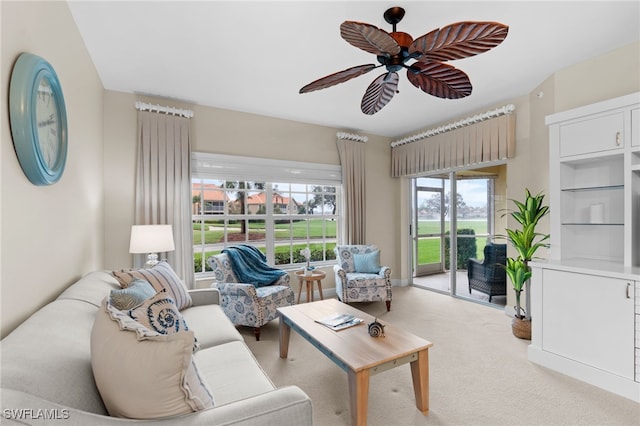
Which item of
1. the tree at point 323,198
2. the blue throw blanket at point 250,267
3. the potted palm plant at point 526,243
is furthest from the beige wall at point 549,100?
the blue throw blanket at point 250,267

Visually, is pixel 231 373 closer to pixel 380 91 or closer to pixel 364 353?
pixel 364 353

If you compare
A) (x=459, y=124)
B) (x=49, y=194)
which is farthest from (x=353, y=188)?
(x=49, y=194)

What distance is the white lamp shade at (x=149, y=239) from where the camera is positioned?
2.88 meters

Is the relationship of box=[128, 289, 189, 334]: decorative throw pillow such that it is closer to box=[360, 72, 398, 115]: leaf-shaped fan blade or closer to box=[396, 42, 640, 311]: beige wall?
box=[360, 72, 398, 115]: leaf-shaped fan blade

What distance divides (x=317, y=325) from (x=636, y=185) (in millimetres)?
2696

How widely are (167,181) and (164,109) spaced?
85 centimetres

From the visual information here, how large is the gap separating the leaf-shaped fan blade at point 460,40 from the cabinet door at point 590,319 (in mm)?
1889

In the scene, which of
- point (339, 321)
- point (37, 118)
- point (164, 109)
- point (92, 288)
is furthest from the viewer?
point (164, 109)

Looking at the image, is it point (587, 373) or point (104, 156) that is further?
point (104, 156)

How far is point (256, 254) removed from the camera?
12.0ft

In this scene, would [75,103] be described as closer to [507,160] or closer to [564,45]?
[564,45]

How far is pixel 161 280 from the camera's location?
7.45ft

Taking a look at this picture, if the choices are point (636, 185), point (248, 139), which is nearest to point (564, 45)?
point (636, 185)

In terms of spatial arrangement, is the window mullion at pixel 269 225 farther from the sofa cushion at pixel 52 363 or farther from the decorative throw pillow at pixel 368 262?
the sofa cushion at pixel 52 363
